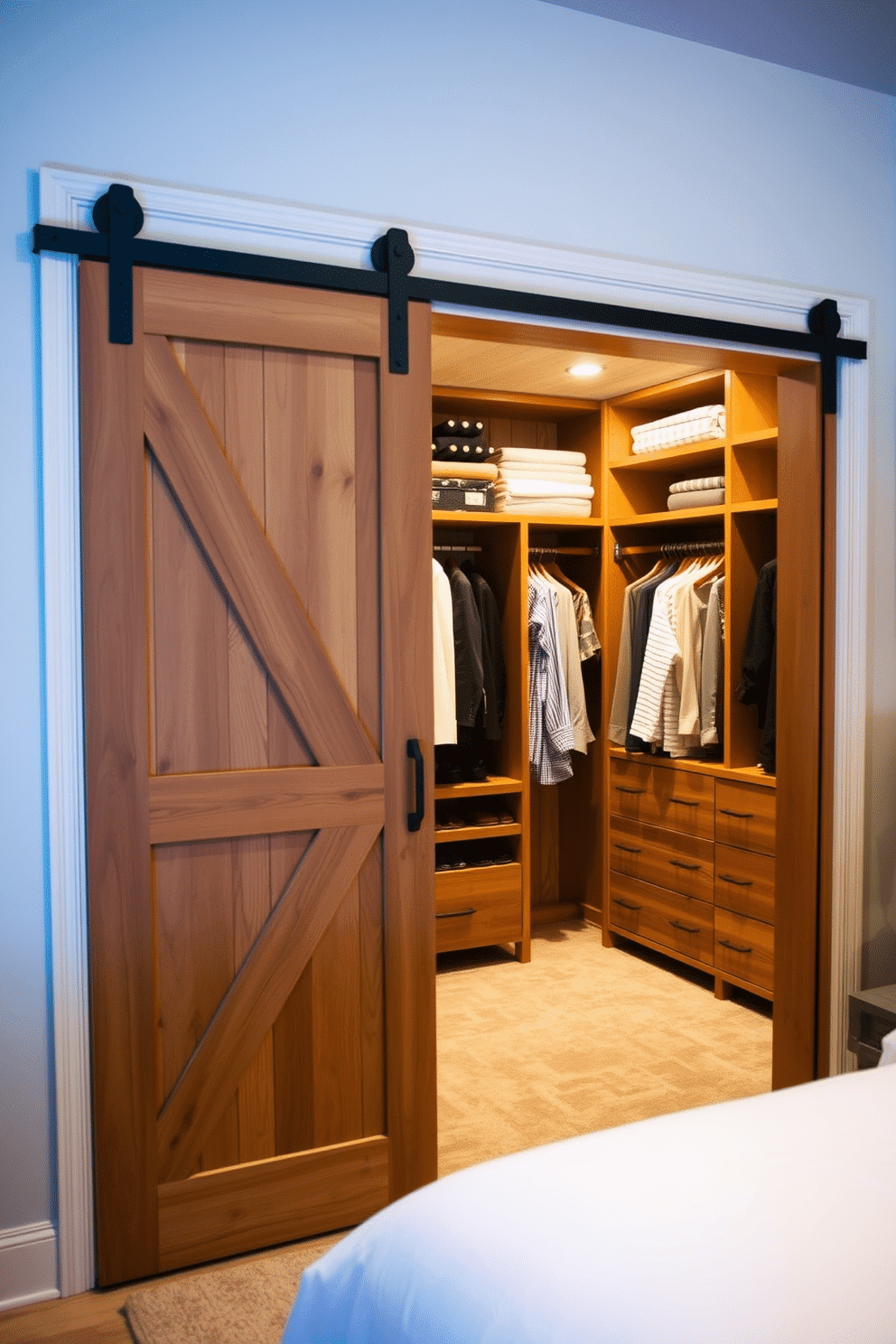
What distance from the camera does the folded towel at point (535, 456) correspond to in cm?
439

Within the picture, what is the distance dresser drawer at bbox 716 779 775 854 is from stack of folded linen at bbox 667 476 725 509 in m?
1.09

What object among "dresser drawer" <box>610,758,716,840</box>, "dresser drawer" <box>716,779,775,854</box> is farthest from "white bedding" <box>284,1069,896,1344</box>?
"dresser drawer" <box>610,758,716,840</box>

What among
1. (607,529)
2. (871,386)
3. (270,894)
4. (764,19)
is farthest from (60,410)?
(607,529)

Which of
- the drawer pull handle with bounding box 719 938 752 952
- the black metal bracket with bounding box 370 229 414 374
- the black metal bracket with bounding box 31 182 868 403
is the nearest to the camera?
the black metal bracket with bounding box 31 182 868 403

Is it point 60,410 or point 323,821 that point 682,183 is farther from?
point 323,821

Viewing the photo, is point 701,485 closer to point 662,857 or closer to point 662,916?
point 662,857

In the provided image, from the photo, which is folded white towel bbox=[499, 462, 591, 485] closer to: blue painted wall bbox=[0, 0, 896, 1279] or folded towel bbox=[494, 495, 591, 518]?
folded towel bbox=[494, 495, 591, 518]

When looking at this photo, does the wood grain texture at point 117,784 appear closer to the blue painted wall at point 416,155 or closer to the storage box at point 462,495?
the blue painted wall at point 416,155

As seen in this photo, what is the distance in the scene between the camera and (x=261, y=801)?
223cm

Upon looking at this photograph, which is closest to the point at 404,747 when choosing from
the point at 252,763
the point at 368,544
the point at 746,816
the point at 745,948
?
the point at 252,763

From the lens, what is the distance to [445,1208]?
1223 mm

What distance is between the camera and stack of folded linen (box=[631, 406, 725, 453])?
3975mm

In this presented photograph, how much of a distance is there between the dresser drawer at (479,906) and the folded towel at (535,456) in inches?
67.2

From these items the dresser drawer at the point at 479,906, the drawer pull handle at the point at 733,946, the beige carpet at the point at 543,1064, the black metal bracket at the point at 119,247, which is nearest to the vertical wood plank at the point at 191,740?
the black metal bracket at the point at 119,247
